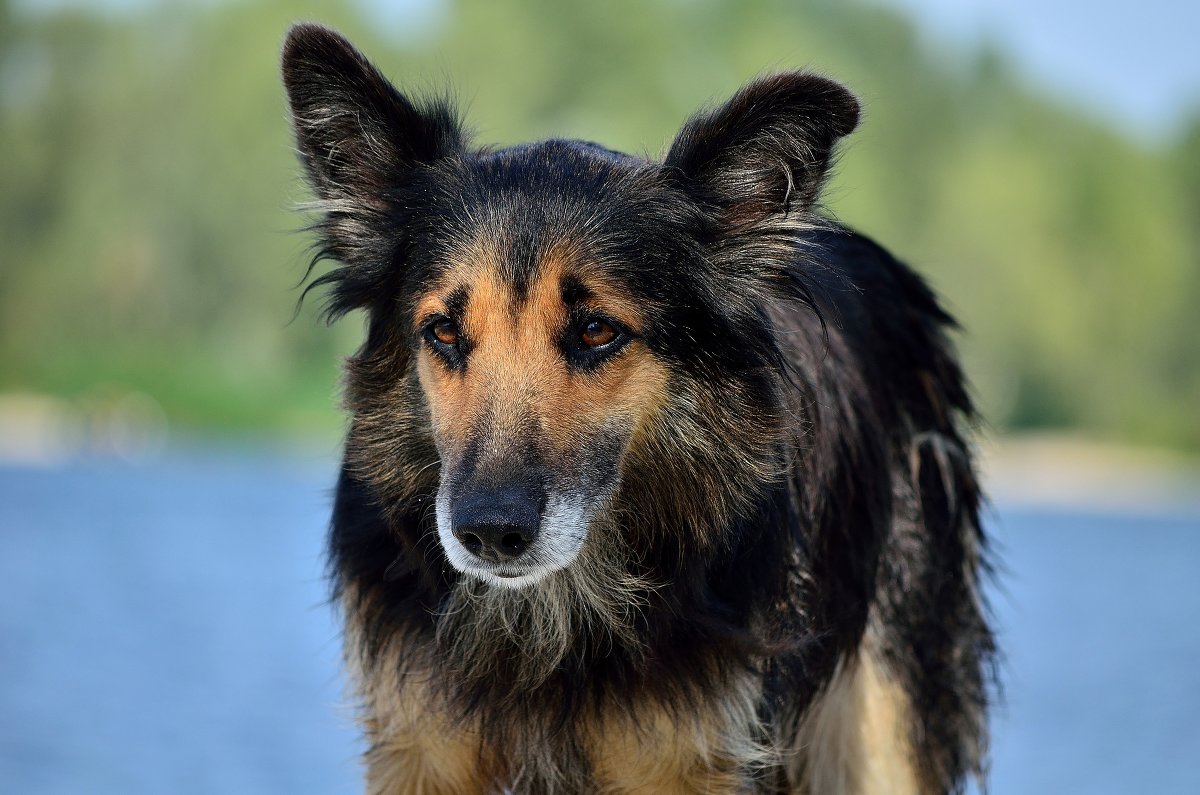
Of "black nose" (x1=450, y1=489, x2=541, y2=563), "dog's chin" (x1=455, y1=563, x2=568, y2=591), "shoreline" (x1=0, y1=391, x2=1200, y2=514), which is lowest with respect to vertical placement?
"dog's chin" (x1=455, y1=563, x2=568, y2=591)

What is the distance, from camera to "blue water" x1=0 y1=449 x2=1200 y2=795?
→ 9.66 metres

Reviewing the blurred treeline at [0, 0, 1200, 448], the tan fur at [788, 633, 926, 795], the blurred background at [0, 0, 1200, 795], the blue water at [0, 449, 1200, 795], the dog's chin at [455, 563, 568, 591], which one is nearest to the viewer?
the dog's chin at [455, 563, 568, 591]

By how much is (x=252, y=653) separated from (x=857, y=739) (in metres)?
9.66

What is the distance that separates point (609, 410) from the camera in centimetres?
402

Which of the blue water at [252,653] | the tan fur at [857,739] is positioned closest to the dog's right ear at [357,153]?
the blue water at [252,653]

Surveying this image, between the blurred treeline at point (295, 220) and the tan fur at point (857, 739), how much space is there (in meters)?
28.5

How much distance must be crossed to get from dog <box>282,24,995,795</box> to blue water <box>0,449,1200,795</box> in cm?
63

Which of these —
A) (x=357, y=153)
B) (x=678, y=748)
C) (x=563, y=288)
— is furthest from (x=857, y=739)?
(x=357, y=153)

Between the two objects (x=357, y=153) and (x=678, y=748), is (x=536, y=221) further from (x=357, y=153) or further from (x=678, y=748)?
(x=678, y=748)

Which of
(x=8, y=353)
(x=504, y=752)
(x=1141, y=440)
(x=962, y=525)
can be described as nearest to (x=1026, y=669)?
(x=962, y=525)

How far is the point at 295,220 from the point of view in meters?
33.0

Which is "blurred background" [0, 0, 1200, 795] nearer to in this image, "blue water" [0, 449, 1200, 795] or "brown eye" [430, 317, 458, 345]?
"blue water" [0, 449, 1200, 795]

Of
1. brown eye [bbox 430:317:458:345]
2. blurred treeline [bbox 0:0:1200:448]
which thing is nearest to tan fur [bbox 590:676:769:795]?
brown eye [bbox 430:317:458:345]

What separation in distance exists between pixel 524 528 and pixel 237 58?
41.3 meters
